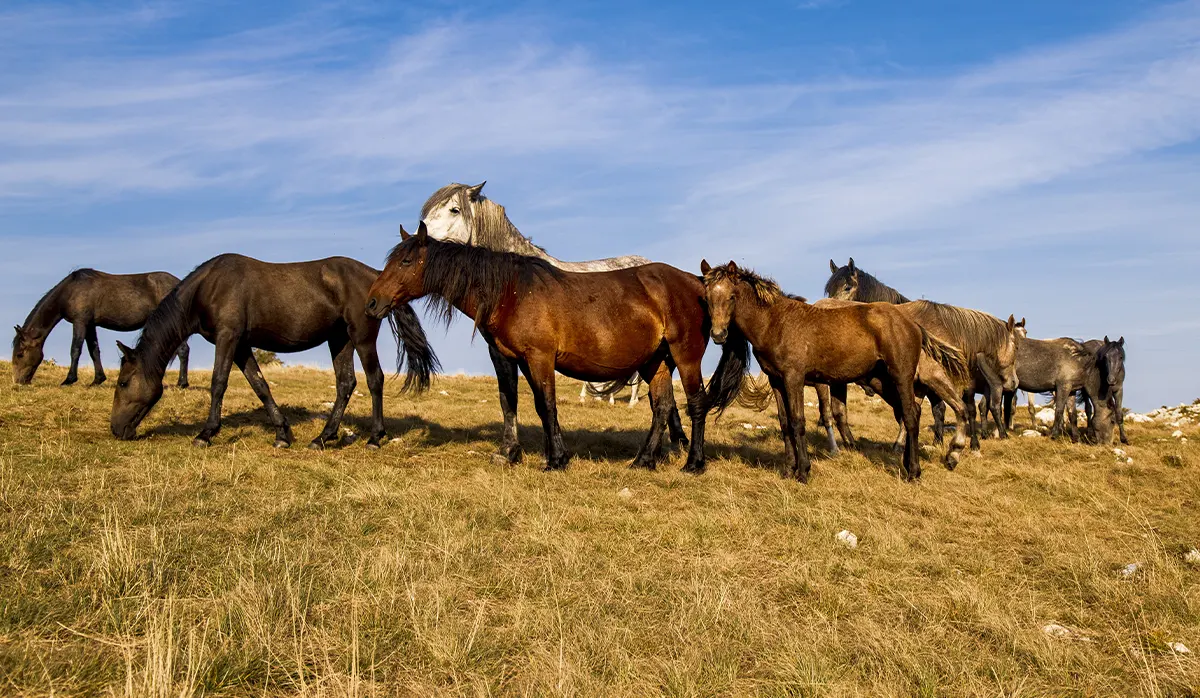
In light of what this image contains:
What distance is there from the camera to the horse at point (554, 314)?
9.67 meters

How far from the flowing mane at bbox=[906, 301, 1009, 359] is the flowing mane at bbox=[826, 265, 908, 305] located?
832mm

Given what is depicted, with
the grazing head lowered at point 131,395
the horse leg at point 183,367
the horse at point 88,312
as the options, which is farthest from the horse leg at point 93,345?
the grazing head lowered at point 131,395

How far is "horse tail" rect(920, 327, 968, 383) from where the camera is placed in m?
10.8

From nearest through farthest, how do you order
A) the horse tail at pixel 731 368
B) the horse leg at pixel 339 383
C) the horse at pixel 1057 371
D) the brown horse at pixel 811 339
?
the brown horse at pixel 811 339 < the horse tail at pixel 731 368 < the horse leg at pixel 339 383 < the horse at pixel 1057 371

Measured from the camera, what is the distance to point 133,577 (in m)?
4.97

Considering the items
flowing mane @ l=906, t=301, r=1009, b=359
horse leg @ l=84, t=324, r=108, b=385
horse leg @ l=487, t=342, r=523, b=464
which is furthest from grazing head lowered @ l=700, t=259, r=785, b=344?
horse leg @ l=84, t=324, r=108, b=385

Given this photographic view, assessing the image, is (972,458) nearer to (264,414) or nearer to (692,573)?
(692,573)

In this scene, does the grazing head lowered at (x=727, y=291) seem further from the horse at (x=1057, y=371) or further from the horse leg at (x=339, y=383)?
the horse at (x=1057, y=371)

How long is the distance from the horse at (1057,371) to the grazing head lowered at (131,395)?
51.3ft

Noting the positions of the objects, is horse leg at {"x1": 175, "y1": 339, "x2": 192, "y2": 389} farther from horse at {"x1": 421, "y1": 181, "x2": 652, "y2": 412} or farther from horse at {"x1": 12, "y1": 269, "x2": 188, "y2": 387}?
horse at {"x1": 421, "y1": 181, "x2": 652, "y2": 412}

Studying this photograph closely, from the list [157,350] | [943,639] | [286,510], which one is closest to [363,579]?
[286,510]

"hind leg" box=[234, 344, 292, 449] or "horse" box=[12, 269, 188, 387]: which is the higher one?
"horse" box=[12, 269, 188, 387]

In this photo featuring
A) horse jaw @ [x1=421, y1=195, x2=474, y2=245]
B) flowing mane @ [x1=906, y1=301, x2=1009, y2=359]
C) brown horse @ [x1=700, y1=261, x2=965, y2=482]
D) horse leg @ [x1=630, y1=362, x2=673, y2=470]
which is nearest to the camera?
brown horse @ [x1=700, y1=261, x2=965, y2=482]

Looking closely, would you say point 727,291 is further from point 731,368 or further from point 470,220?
point 470,220
